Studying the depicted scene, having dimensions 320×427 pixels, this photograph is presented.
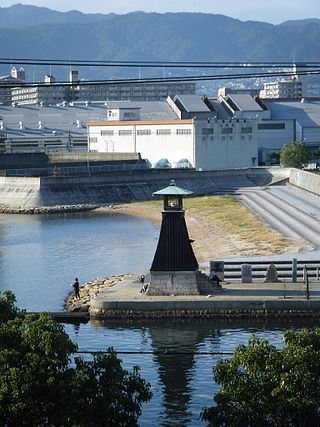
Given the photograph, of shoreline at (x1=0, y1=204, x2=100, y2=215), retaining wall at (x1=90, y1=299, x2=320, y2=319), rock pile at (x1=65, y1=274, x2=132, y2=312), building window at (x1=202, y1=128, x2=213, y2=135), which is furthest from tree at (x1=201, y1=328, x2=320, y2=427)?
building window at (x1=202, y1=128, x2=213, y2=135)

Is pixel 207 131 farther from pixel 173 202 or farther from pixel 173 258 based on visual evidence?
pixel 173 258

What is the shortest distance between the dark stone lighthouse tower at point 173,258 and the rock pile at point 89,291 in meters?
2.44

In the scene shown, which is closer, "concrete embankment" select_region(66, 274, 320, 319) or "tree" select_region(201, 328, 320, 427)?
"tree" select_region(201, 328, 320, 427)

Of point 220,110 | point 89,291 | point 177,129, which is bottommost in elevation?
point 89,291

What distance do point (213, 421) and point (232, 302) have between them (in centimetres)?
1382

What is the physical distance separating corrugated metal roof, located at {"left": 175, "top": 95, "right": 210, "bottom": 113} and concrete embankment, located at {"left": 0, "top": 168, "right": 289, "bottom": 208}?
1488 centimetres

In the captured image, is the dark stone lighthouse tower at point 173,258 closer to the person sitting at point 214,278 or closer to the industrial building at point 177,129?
the person sitting at point 214,278

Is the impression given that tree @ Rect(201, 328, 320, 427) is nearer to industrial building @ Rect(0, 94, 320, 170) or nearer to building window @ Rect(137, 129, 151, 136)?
industrial building @ Rect(0, 94, 320, 170)

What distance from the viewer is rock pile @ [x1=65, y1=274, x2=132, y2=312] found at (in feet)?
114

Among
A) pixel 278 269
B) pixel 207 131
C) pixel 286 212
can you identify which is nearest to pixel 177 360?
pixel 278 269

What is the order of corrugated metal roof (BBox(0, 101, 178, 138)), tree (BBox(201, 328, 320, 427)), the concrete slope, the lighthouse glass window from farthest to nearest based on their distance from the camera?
corrugated metal roof (BBox(0, 101, 178, 138))
the concrete slope
the lighthouse glass window
tree (BBox(201, 328, 320, 427))

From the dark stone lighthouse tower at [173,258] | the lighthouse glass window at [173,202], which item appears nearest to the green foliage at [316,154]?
the lighthouse glass window at [173,202]

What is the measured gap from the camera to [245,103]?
352ft

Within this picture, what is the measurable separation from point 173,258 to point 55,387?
15106 mm
